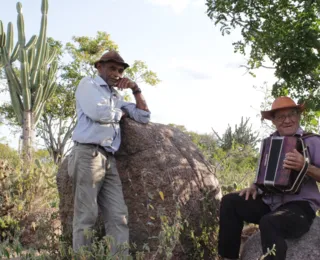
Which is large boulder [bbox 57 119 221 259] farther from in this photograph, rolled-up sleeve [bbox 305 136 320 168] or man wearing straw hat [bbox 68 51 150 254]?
rolled-up sleeve [bbox 305 136 320 168]

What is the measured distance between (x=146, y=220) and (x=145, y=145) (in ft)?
2.44

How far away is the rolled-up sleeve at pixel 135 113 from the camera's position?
17.6ft

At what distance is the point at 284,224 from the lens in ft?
14.3

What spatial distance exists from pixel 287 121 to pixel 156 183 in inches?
55.0

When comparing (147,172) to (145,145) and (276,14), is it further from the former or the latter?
(276,14)

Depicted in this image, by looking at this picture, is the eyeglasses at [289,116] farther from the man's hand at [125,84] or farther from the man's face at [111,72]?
the man's face at [111,72]

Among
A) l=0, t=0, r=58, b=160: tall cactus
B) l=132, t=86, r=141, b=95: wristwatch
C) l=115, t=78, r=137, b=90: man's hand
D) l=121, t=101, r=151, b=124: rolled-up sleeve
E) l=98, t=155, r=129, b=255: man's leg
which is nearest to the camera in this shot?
l=98, t=155, r=129, b=255: man's leg

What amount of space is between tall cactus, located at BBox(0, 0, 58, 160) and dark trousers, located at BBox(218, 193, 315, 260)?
13695mm

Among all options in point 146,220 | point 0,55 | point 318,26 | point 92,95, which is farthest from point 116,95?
point 0,55

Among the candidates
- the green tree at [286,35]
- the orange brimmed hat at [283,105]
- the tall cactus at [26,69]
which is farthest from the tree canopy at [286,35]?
the tall cactus at [26,69]

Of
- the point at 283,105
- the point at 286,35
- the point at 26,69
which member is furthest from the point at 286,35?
the point at 26,69

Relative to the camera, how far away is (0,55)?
1852cm

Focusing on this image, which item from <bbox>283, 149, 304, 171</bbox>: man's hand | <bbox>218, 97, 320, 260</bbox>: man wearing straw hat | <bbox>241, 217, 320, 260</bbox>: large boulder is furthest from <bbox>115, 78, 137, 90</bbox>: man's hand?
<bbox>241, 217, 320, 260</bbox>: large boulder

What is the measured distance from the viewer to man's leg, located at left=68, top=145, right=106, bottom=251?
4863 millimetres
